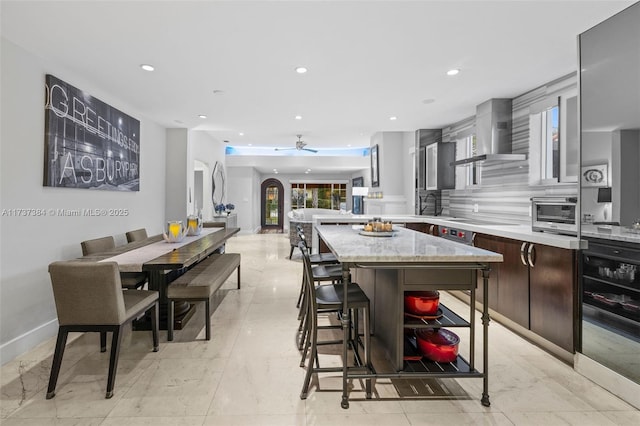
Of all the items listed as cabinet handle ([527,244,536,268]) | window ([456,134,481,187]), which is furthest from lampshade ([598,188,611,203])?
window ([456,134,481,187])

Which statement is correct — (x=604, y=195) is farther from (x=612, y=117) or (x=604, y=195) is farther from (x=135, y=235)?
(x=135, y=235)

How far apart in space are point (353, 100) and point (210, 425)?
3730 mm

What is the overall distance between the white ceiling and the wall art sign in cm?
25

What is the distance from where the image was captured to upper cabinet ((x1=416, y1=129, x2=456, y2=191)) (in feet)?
17.8

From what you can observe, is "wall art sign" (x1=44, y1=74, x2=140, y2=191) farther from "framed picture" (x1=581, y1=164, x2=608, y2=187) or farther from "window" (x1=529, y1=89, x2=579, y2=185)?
"window" (x1=529, y1=89, x2=579, y2=185)

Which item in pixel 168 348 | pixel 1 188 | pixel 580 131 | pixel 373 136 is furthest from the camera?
pixel 373 136

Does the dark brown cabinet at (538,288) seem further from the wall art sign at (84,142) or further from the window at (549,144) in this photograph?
the wall art sign at (84,142)

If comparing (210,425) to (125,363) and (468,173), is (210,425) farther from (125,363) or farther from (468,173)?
(468,173)

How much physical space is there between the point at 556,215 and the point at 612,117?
86 cm

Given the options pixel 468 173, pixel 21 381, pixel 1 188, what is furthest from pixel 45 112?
pixel 468 173

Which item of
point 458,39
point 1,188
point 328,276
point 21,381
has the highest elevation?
point 458,39

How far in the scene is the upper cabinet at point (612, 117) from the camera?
6.71 feet

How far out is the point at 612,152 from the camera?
2174 millimetres

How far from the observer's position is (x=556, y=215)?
9.03ft
